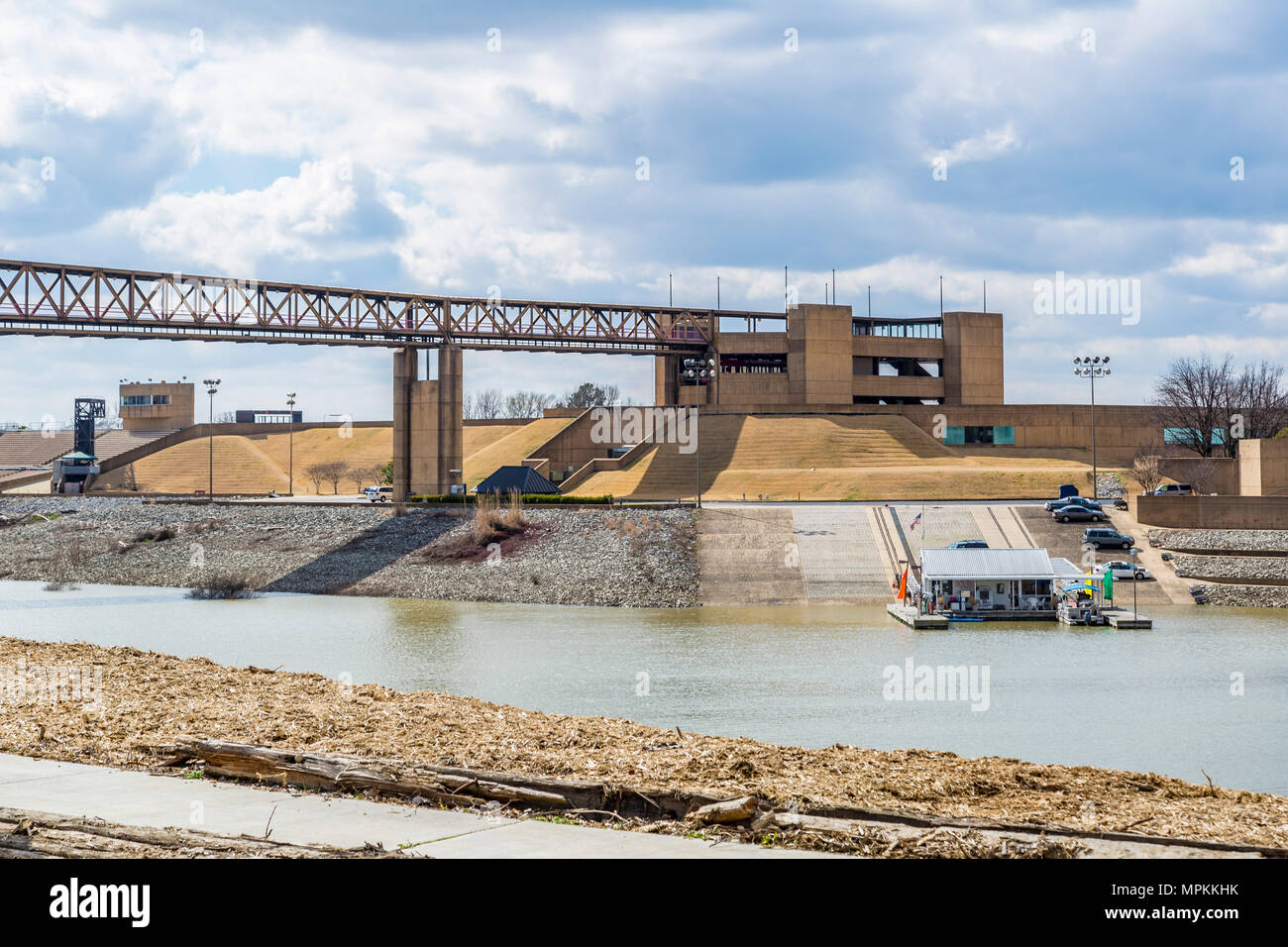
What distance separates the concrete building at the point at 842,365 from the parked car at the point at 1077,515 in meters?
44.6

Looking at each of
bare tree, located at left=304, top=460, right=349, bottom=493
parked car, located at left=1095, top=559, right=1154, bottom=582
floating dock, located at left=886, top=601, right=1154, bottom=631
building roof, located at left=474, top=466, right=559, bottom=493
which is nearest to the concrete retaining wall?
parked car, located at left=1095, top=559, right=1154, bottom=582

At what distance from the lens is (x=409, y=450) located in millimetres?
86312

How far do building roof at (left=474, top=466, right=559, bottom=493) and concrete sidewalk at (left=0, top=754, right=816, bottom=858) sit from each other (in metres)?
66.9

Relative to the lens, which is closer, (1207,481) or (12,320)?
(12,320)

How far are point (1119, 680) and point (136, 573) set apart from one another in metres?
56.7

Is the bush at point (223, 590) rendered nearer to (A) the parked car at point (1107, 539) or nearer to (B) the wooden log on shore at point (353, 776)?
(A) the parked car at point (1107, 539)

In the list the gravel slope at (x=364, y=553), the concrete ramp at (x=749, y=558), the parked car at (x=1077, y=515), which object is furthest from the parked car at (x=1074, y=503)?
the gravel slope at (x=364, y=553)

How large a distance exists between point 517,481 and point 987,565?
40.8 meters

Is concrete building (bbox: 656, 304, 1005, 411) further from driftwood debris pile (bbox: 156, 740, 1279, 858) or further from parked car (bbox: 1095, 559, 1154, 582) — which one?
driftwood debris pile (bbox: 156, 740, 1279, 858)

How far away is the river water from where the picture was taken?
78.3ft

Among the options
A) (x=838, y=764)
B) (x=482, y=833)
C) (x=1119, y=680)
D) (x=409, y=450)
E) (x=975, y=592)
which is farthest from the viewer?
(x=409, y=450)

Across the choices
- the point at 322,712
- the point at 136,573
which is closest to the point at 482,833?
the point at 322,712
